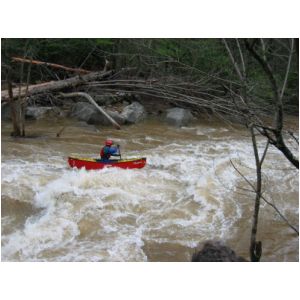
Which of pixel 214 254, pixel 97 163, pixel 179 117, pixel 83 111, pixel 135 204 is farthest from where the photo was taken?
pixel 179 117

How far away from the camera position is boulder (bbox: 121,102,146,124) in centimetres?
1230

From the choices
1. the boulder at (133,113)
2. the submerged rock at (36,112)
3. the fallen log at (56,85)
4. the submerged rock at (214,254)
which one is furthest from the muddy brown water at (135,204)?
the boulder at (133,113)

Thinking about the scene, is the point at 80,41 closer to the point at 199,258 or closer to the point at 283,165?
the point at 283,165

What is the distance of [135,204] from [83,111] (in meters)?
6.05

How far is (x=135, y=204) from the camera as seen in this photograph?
6504 millimetres

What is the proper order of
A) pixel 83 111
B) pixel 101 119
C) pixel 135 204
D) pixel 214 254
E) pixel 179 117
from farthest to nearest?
pixel 179 117 < pixel 83 111 < pixel 101 119 < pixel 135 204 < pixel 214 254

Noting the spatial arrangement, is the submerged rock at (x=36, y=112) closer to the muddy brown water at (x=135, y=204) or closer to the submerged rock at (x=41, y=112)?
the submerged rock at (x=41, y=112)

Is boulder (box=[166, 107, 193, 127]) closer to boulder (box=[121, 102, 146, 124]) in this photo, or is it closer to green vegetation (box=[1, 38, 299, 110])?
boulder (box=[121, 102, 146, 124])

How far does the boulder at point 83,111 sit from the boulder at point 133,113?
0.92 m

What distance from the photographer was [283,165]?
351 inches

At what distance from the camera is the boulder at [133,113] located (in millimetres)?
12305

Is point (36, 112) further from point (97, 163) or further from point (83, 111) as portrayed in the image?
point (97, 163)

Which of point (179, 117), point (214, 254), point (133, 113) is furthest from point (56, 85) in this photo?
point (214, 254)
